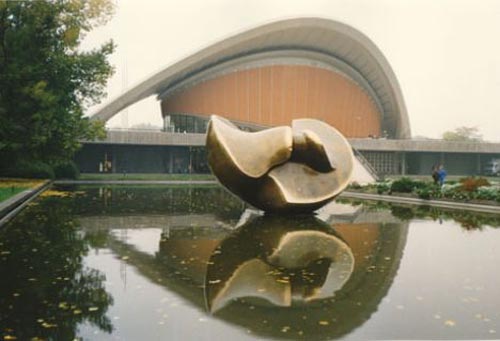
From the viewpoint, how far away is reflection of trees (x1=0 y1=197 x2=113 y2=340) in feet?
18.6

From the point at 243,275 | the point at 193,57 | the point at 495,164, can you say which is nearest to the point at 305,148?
the point at 243,275

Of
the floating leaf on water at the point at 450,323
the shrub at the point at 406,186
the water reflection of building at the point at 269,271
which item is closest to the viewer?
the floating leaf on water at the point at 450,323

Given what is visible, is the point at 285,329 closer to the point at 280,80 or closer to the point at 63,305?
the point at 63,305

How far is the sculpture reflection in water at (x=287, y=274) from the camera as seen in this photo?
6.11 m

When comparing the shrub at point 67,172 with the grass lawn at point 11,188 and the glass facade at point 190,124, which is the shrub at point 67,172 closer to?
the grass lawn at point 11,188

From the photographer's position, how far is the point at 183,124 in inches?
2288

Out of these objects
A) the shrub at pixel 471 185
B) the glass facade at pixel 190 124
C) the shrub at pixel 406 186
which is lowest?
the shrub at pixel 406 186

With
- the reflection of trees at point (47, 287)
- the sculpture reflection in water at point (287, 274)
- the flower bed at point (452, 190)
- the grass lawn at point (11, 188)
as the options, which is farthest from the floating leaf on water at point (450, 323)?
the flower bed at point (452, 190)

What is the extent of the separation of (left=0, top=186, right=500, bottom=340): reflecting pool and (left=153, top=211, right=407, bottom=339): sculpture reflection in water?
0.02m

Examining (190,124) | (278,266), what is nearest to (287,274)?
(278,266)

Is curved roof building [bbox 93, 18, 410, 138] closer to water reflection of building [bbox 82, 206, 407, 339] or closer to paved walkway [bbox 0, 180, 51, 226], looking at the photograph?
paved walkway [bbox 0, 180, 51, 226]

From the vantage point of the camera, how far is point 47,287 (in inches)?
286

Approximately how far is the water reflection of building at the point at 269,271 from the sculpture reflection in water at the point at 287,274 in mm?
12

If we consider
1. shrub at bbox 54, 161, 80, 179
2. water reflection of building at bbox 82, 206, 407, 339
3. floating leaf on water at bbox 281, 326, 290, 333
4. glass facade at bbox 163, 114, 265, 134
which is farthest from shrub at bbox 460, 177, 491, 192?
glass facade at bbox 163, 114, 265, 134
